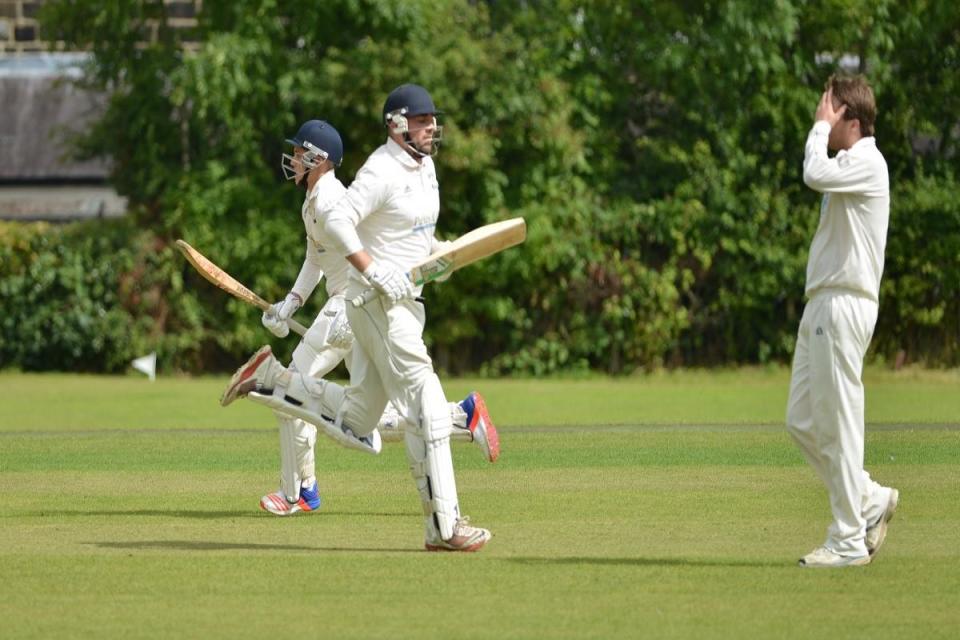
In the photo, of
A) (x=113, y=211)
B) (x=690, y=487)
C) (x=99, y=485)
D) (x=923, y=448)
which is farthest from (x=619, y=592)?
(x=113, y=211)

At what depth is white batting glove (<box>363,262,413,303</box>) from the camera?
7.36 meters

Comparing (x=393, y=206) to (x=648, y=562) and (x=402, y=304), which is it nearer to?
(x=402, y=304)

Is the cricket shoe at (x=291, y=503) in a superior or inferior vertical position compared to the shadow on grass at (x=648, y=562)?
inferior

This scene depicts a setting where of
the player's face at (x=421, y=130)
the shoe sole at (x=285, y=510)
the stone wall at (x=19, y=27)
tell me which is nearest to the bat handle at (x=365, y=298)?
the player's face at (x=421, y=130)

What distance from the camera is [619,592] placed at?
20.7ft

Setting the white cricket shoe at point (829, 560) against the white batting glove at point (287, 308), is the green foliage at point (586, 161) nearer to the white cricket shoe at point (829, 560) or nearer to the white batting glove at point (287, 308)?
the white batting glove at point (287, 308)

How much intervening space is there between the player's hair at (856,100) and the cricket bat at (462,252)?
1422mm

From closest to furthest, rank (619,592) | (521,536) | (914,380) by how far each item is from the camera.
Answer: (619,592)
(521,536)
(914,380)

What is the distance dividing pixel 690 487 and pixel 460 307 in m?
11.4

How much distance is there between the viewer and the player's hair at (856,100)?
7.00 meters

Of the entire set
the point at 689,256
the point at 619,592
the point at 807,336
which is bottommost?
the point at 689,256

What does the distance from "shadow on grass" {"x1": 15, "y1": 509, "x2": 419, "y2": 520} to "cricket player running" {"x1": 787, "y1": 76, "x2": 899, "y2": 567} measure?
2.42 metres

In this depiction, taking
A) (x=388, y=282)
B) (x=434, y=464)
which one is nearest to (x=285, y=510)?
(x=434, y=464)

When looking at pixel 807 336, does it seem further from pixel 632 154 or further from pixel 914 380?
pixel 632 154
